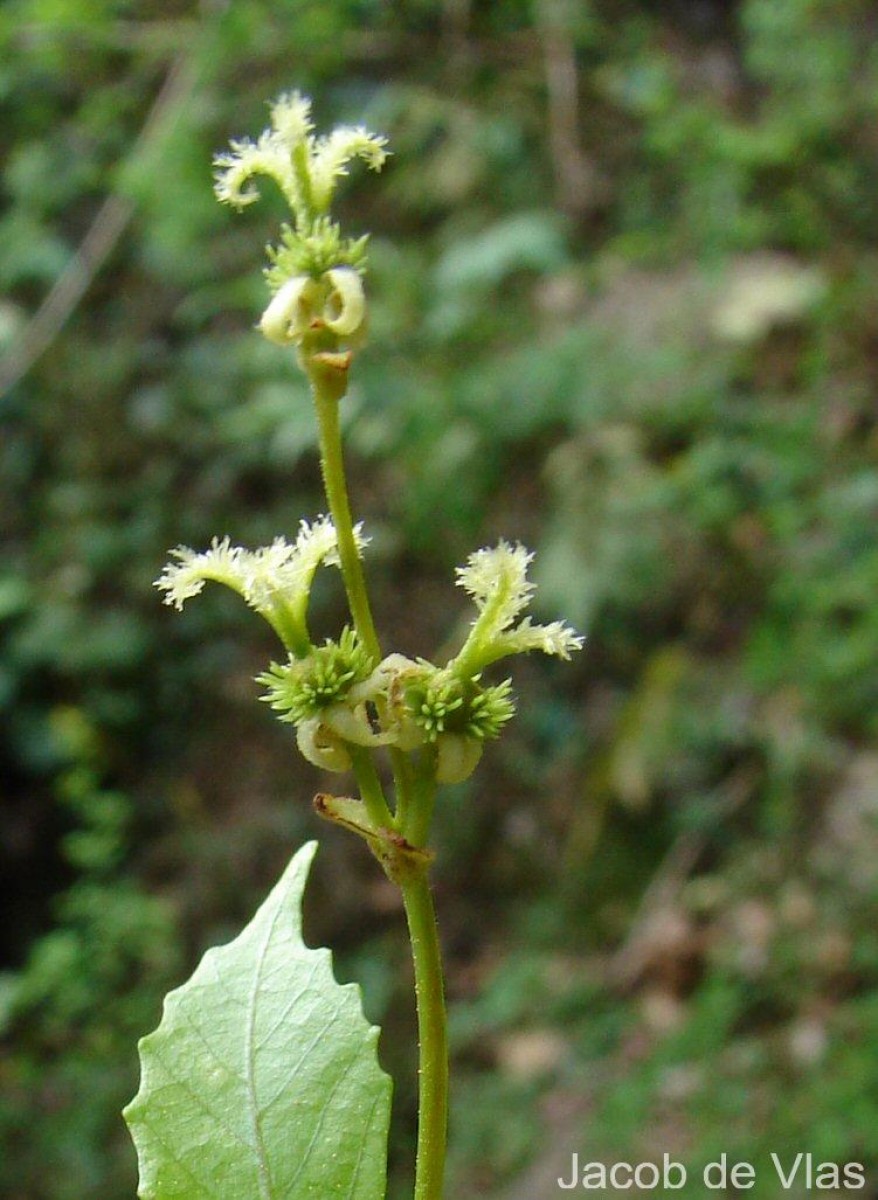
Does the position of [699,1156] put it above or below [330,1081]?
above

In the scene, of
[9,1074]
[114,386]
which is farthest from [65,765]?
[114,386]

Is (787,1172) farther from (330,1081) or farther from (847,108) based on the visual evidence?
(847,108)

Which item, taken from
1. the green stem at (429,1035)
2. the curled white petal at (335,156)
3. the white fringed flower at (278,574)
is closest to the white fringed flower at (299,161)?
the curled white petal at (335,156)

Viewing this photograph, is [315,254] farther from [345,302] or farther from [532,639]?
[532,639]

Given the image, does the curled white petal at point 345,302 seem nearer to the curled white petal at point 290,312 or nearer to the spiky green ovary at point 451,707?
the curled white petal at point 290,312

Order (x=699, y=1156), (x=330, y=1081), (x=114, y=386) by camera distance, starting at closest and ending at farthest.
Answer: (x=330, y=1081)
(x=699, y=1156)
(x=114, y=386)

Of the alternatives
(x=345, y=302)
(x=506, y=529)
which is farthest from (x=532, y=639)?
(x=506, y=529)

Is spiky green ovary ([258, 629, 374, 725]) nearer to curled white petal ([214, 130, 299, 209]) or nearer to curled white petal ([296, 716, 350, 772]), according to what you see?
curled white petal ([296, 716, 350, 772])
